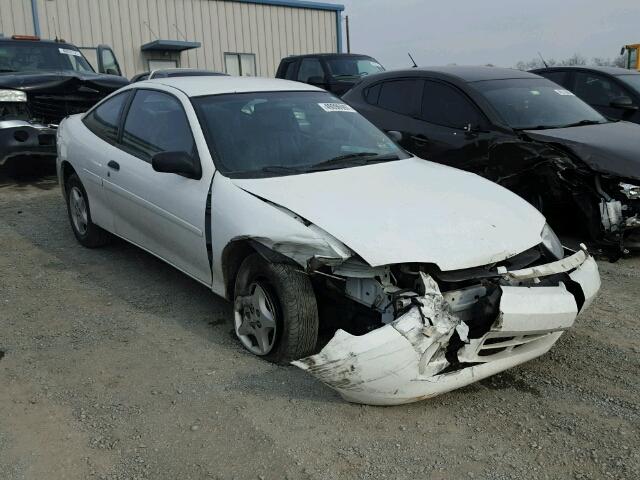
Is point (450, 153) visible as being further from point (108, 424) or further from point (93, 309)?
point (108, 424)

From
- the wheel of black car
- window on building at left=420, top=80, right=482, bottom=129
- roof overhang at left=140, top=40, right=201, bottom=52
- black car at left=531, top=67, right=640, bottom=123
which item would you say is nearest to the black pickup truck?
window on building at left=420, top=80, right=482, bottom=129

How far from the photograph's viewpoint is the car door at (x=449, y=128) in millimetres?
6148

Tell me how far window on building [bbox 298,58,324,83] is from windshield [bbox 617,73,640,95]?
5.37 meters

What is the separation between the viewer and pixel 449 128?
642 centimetres

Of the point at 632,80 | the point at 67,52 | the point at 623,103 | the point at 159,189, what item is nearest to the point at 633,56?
the point at 632,80

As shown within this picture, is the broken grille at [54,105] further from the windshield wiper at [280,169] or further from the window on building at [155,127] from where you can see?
the windshield wiper at [280,169]

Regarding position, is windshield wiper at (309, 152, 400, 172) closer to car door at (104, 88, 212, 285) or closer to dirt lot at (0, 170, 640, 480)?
car door at (104, 88, 212, 285)

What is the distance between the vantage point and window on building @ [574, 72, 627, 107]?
8.05 m

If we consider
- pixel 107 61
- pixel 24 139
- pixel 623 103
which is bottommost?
pixel 24 139

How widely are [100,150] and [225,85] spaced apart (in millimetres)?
1242

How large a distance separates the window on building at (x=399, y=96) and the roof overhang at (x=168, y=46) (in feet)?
46.9

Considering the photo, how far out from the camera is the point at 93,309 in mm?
4449

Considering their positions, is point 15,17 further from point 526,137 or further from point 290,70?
point 526,137

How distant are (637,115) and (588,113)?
4.70 ft
